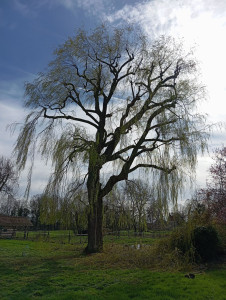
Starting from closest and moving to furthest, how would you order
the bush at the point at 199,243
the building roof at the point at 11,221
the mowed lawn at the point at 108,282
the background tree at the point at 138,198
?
the mowed lawn at the point at 108,282
the bush at the point at 199,243
the background tree at the point at 138,198
the building roof at the point at 11,221

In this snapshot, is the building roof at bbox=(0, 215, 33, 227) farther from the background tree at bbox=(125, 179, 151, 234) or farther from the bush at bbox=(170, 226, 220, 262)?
the bush at bbox=(170, 226, 220, 262)

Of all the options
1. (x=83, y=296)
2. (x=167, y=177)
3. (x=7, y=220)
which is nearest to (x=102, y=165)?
(x=167, y=177)

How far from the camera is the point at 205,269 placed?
786 cm

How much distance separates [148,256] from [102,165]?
361 cm

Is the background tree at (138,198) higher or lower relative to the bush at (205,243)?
higher

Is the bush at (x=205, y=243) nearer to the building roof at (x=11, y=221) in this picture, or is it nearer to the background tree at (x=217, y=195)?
the background tree at (x=217, y=195)

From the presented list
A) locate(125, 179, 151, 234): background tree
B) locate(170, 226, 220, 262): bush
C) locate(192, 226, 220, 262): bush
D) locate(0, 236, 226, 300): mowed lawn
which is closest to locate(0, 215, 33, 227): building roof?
locate(125, 179, 151, 234): background tree

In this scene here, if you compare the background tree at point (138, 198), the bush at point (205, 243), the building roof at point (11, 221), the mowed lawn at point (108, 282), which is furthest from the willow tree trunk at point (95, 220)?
the building roof at point (11, 221)

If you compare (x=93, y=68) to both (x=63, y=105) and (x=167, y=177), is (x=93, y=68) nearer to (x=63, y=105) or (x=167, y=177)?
(x=63, y=105)

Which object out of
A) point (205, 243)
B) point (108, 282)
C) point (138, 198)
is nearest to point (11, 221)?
point (138, 198)

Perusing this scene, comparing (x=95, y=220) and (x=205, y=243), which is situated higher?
(x=95, y=220)

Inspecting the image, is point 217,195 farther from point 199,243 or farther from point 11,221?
point 11,221

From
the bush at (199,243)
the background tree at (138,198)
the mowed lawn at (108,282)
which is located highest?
the background tree at (138,198)

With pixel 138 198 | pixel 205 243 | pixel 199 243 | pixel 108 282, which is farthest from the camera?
pixel 138 198
